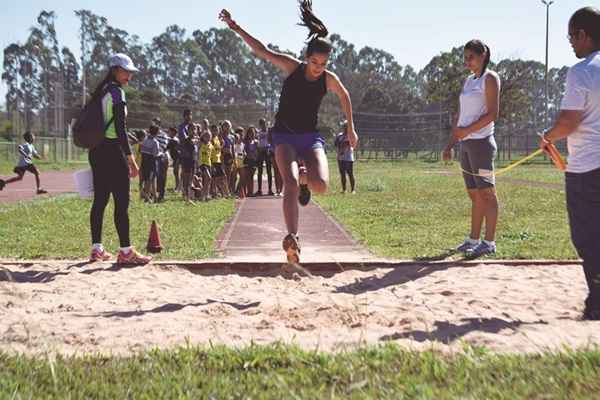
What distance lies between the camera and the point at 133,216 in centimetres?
1195

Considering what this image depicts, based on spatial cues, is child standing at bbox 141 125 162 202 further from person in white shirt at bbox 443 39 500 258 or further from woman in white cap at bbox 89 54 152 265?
person in white shirt at bbox 443 39 500 258

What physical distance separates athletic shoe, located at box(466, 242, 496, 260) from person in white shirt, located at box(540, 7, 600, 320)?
2.43 meters

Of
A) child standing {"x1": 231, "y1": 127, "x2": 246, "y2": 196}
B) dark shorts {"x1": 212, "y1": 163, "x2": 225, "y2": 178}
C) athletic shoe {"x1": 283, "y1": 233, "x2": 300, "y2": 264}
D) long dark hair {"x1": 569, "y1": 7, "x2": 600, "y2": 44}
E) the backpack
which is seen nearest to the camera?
long dark hair {"x1": 569, "y1": 7, "x2": 600, "y2": 44}

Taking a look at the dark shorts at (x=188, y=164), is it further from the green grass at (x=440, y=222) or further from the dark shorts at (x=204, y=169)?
the green grass at (x=440, y=222)

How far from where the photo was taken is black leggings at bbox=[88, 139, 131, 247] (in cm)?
686

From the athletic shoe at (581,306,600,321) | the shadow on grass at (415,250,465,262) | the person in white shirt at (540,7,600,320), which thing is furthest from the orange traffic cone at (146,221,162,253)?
the athletic shoe at (581,306,600,321)

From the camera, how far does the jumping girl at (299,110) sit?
6172 mm


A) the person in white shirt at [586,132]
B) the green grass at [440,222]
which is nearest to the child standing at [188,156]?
the green grass at [440,222]

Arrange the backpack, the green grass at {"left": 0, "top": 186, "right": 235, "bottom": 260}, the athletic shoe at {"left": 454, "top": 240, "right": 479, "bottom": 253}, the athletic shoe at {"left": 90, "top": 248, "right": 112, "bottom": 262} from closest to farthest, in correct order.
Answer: the backpack
the athletic shoe at {"left": 90, "top": 248, "right": 112, "bottom": 262}
the athletic shoe at {"left": 454, "top": 240, "right": 479, "bottom": 253}
the green grass at {"left": 0, "top": 186, "right": 235, "bottom": 260}

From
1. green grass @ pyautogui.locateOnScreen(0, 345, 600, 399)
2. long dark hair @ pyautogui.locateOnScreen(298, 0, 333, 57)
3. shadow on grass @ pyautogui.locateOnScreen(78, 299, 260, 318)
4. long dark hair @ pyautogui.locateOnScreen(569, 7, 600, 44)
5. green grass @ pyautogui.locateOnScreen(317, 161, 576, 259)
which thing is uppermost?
long dark hair @ pyautogui.locateOnScreen(298, 0, 333, 57)

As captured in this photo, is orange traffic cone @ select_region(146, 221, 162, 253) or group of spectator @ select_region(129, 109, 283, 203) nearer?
orange traffic cone @ select_region(146, 221, 162, 253)

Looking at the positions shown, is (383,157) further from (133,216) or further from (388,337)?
(388,337)

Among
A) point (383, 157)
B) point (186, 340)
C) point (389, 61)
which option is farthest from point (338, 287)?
point (389, 61)

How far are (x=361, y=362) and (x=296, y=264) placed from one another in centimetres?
285
